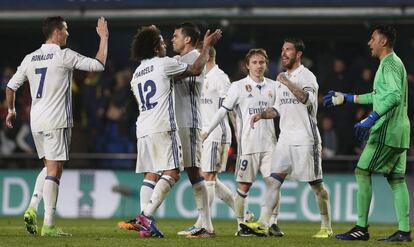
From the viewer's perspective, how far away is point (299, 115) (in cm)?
1398

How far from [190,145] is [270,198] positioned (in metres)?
1.26

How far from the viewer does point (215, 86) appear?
1603 centimetres

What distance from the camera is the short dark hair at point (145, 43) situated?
43.2ft

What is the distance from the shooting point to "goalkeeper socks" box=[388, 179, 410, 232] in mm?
13000

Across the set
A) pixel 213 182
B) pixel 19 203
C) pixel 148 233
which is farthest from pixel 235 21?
pixel 148 233

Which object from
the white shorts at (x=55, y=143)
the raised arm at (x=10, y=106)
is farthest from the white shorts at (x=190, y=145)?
the raised arm at (x=10, y=106)

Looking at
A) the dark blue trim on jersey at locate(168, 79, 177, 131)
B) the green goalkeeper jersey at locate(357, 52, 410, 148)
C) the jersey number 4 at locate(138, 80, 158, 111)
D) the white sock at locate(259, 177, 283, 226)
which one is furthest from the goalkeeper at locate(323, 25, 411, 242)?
the jersey number 4 at locate(138, 80, 158, 111)

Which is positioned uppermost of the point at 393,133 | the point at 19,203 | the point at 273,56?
the point at 273,56

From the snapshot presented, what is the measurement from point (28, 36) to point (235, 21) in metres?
5.37

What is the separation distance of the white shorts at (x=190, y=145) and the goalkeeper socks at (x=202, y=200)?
0.23 metres

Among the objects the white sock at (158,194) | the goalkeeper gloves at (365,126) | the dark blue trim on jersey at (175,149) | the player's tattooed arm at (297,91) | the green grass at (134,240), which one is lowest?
the green grass at (134,240)

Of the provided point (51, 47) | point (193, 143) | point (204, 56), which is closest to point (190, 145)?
point (193, 143)

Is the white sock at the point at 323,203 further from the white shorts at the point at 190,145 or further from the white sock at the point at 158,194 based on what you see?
the white sock at the point at 158,194

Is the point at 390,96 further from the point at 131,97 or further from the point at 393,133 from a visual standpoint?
the point at 131,97
